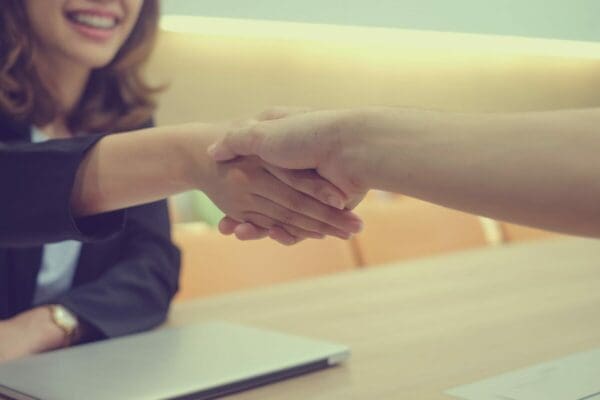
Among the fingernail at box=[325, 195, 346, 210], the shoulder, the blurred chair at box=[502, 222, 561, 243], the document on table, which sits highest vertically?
the blurred chair at box=[502, 222, 561, 243]

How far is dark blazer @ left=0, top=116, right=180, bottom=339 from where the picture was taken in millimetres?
800

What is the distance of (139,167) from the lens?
0.87 metres

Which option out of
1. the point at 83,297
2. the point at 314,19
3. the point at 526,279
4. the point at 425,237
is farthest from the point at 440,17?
the point at 83,297

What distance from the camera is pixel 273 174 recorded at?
87 centimetres

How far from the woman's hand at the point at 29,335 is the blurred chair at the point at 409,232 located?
940mm

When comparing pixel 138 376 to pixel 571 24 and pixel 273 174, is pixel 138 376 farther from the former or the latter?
pixel 571 24

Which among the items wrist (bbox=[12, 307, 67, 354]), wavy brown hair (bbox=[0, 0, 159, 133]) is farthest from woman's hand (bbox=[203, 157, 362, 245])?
wavy brown hair (bbox=[0, 0, 159, 133])

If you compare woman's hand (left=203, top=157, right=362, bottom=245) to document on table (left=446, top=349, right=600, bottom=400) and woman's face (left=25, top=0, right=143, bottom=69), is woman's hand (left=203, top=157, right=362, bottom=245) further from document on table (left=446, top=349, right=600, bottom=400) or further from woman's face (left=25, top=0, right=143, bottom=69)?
A: woman's face (left=25, top=0, right=143, bottom=69)

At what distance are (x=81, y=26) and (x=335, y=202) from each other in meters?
0.66

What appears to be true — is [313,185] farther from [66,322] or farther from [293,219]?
[66,322]

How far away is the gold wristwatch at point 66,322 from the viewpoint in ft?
2.85

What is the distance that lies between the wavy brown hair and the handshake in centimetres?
49

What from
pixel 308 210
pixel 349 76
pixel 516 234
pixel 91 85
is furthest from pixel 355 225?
pixel 349 76

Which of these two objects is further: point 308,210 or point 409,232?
point 409,232
